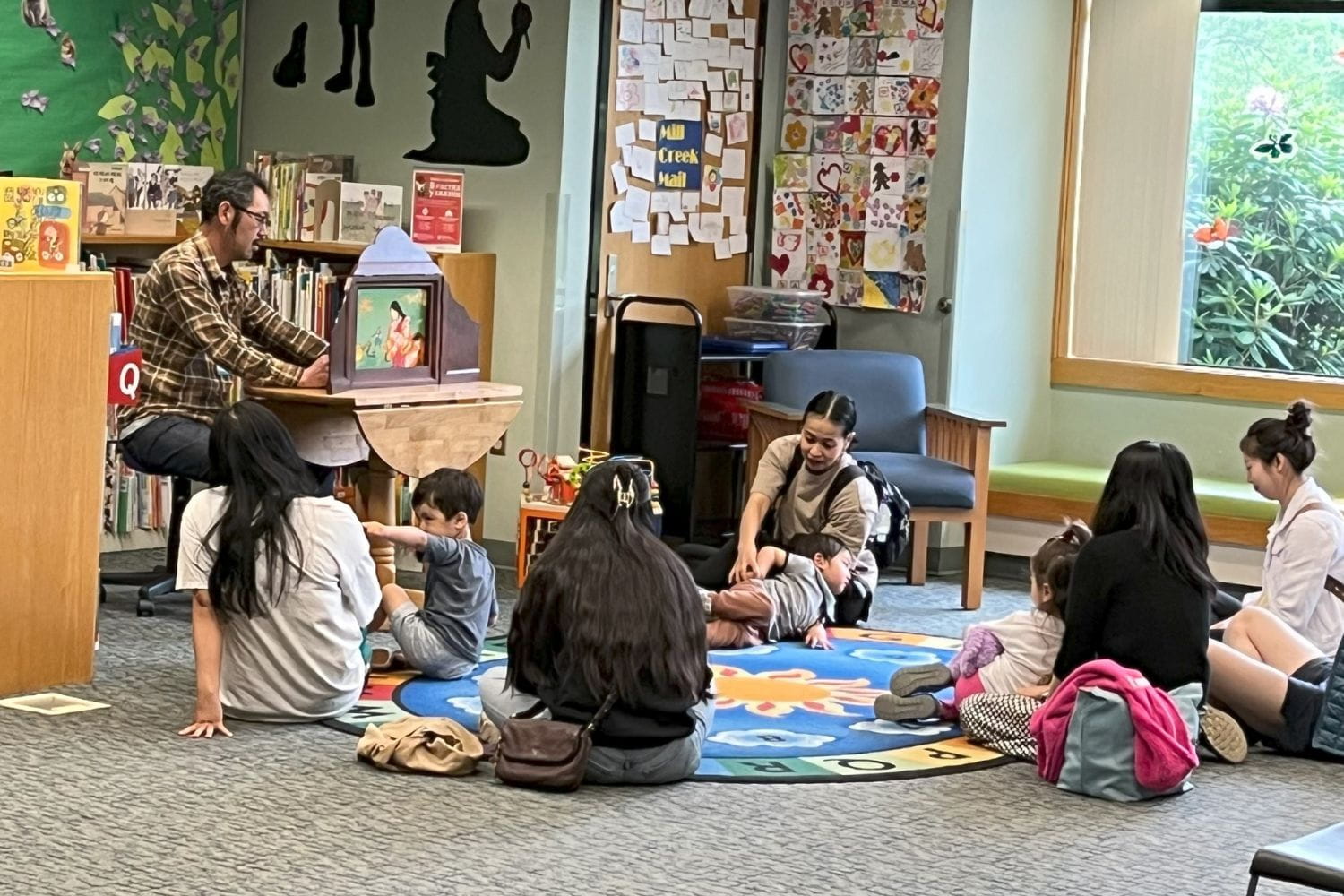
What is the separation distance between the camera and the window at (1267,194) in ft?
26.8

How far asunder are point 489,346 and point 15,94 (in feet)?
6.13

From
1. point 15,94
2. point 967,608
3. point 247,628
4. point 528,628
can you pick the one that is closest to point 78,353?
point 247,628

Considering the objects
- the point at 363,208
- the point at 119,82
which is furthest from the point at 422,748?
the point at 119,82

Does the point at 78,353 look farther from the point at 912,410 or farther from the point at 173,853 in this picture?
the point at 912,410

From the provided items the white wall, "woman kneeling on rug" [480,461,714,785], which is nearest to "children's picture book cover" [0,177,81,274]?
"woman kneeling on rug" [480,461,714,785]

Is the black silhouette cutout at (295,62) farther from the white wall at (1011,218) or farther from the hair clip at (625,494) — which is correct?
the hair clip at (625,494)

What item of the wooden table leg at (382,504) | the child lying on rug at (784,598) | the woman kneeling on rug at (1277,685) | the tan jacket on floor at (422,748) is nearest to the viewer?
the tan jacket on floor at (422,748)

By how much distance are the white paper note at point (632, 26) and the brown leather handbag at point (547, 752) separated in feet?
12.2

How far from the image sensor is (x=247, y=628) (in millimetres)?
5078

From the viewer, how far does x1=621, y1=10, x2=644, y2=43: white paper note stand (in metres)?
7.71

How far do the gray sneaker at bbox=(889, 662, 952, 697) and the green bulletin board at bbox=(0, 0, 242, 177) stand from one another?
379cm

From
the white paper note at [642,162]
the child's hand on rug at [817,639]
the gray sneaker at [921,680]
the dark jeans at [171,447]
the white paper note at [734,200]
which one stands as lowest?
the child's hand on rug at [817,639]

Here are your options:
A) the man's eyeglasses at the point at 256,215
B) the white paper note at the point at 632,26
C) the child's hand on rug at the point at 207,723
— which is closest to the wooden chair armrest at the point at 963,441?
the white paper note at the point at 632,26

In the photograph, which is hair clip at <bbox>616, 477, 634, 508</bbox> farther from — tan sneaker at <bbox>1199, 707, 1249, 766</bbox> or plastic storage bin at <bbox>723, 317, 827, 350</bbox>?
plastic storage bin at <bbox>723, 317, 827, 350</bbox>
